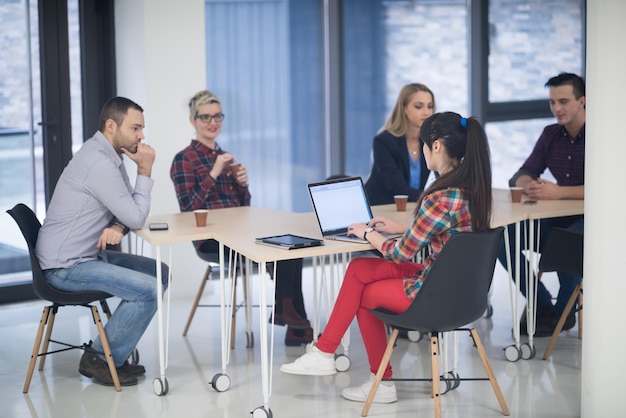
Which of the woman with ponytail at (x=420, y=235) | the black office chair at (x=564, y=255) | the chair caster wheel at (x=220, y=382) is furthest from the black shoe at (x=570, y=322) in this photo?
the chair caster wheel at (x=220, y=382)

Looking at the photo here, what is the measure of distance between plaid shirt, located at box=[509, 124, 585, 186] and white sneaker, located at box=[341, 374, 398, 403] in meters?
1.73

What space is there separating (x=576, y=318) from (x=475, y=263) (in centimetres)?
208

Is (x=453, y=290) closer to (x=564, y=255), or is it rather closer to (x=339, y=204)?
(x=339, y=204)

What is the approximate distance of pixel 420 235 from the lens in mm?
3824

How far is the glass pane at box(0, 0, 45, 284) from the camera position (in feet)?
19.8

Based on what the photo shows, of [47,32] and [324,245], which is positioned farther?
[47,32]

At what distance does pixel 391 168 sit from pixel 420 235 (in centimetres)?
160

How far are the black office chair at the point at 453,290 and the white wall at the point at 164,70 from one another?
2.63 metres

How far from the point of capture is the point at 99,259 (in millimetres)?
4578

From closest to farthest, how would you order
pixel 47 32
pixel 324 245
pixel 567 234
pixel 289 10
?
pixel 324 245
pixel 567 234
pixel 47 32
pixel 289 10

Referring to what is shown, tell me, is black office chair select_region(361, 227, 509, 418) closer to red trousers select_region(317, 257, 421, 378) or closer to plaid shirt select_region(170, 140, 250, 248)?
red trousers select_region(317, 257, 421, 378)

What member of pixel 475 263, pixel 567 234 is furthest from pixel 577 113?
pixel 475 263

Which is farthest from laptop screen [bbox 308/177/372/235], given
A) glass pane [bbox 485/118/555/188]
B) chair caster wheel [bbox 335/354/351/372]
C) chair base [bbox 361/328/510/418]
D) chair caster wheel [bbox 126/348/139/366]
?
glass pane [bbox 485/118/555/188]

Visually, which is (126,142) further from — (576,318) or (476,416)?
(576,318)
